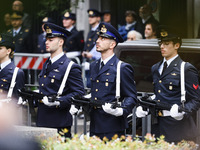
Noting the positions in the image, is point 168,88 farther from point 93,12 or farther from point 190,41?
point 93,12

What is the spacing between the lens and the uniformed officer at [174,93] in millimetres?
6449

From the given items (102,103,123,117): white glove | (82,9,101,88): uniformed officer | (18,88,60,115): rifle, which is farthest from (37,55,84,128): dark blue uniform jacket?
(82,9,101,88): uniformed officer

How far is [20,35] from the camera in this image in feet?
41.0

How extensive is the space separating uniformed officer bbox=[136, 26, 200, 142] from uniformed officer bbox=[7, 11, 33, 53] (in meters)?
6.12

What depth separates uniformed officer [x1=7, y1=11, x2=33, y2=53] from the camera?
40.6ft

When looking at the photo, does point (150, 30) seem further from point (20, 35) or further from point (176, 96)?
point (176, 96)

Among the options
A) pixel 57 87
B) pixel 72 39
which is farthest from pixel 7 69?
pixel 72 39

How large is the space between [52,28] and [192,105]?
215cm

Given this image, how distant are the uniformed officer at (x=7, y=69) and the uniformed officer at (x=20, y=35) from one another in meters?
4.43

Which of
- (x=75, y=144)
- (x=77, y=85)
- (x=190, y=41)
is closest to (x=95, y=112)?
(x=77, y=85)

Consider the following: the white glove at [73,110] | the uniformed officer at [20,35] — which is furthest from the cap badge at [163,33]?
the uniformed officer at [20,35]

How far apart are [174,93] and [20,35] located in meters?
6.63

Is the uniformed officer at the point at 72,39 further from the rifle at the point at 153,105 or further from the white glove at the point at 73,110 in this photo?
Result: the rifle at the point at 153,105

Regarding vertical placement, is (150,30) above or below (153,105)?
above
